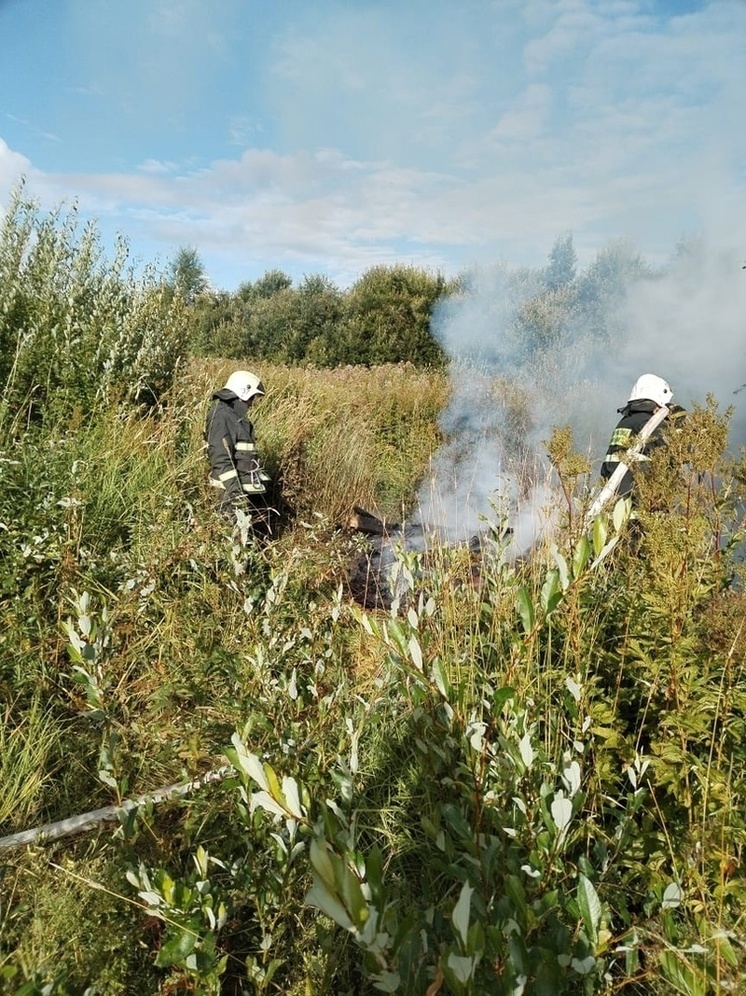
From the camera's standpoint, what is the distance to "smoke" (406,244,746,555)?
23.7ft

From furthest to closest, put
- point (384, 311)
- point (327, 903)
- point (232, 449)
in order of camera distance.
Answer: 1. point (384, 311)
2. point (232, 449)
3. point (327, 903)

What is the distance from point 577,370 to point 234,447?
6.49 m

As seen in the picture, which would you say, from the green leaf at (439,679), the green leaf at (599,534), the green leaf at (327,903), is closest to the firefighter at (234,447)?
the green leaf at (439,679)

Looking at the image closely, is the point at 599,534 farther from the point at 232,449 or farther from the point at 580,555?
the point at 232,449

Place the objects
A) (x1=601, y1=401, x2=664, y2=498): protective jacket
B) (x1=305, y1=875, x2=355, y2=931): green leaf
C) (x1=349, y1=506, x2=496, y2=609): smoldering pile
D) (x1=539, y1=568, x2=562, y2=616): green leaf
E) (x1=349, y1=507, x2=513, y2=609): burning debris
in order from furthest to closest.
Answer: (x1=601, y1=401, x2=664, y2=498): protective jacket < (x1=349, y1=506, x2=496, y2=609): smoldering pile < (x1=349, y1=507, x2=513, y2=609): burning debris < (x1=539, y1=568, x2=562, y2=616): green leaf < (x1=305, y1=875, x2=355, y2=931): green leaf

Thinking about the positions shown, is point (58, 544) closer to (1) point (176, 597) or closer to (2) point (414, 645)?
(1) point (176, 597)

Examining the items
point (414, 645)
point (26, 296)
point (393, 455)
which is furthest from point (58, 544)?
point (393, 455)

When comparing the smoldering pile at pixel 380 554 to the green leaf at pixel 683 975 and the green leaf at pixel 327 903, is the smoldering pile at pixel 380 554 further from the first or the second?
the green leaf at pixel 327 903

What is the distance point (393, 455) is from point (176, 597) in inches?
223

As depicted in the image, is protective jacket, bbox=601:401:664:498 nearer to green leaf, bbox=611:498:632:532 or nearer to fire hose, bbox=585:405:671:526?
fire hose, bbox=585:405:671:526

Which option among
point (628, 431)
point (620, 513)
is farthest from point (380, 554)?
point (620, 513)

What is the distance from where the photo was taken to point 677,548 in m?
2.02

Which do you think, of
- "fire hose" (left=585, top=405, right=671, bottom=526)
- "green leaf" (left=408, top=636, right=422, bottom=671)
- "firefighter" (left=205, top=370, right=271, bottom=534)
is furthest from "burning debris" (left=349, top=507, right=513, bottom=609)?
"green leaf" (left=408, top=636, right=422, bottom=671)

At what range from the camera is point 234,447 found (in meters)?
4.91
